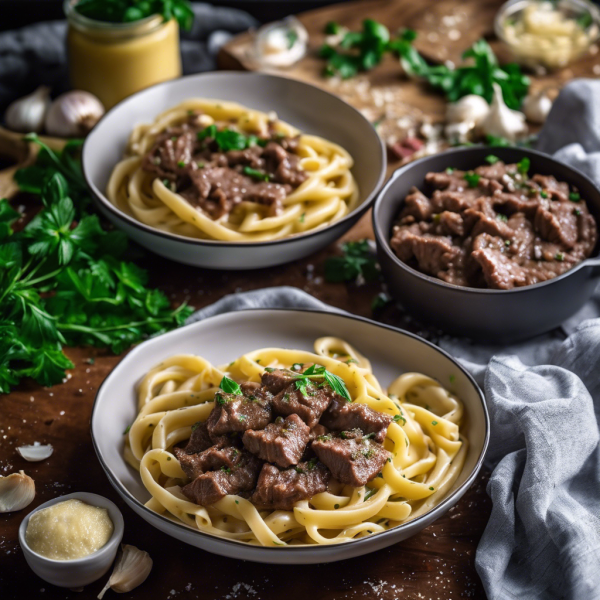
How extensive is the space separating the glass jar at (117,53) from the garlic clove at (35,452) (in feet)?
9.97

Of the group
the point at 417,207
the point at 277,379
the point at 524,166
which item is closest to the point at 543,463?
the point at 277,379

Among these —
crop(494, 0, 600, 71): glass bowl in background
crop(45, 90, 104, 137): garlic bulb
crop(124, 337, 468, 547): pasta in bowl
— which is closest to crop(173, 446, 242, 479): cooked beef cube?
crop(124, 337, 468, 547): pasta in bowl

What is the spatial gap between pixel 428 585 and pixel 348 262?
2.07 meters

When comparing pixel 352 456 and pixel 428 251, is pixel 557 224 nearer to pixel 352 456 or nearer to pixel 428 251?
pixel 428 251

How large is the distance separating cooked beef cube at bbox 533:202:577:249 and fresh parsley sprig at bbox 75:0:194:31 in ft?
9.78

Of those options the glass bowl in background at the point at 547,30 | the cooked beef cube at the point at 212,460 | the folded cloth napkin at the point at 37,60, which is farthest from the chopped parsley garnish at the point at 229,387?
the folded cloth napkin at the point at 37,60

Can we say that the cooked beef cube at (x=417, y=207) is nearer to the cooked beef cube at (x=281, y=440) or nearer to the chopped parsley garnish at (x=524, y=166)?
the chopped parsley garnish at (x=524, y=166)

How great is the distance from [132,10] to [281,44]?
1325 mm

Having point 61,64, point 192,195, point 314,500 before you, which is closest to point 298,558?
point 314,500

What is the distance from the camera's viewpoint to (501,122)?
5672 millimetres

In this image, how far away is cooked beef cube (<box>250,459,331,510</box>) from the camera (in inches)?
128

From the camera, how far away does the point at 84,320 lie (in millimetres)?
4465

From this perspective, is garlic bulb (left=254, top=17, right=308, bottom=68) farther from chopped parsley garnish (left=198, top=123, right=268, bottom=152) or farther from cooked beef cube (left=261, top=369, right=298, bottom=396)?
cooked beef cube (left=261, top=369, right=298, bottom=396)

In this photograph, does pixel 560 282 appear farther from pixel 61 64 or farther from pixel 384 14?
pixel 61 64
